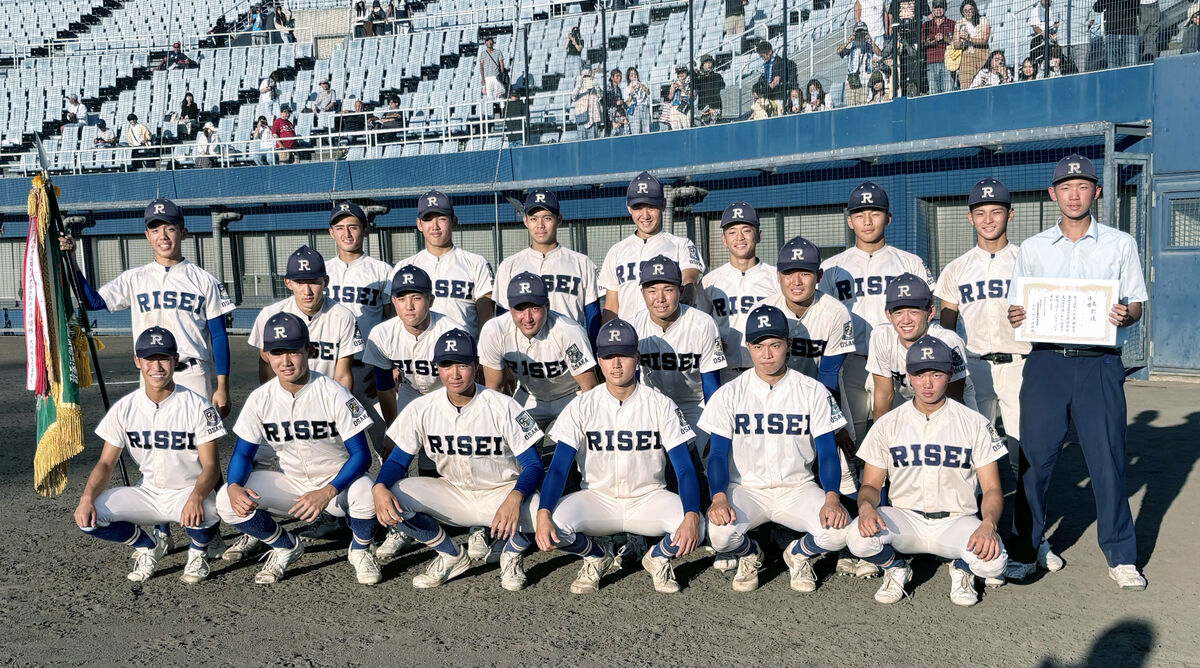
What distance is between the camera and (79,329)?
7488 mm

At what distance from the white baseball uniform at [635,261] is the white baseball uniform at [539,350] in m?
0.78

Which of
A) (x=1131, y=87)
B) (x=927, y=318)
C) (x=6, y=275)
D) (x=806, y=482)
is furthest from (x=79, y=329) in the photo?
(x=6, y=275)

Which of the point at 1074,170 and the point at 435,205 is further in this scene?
the point at 435,205

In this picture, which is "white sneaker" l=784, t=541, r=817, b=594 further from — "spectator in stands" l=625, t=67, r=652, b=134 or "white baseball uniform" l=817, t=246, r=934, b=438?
"spectator in stands" l=625, t=67, r=652, b=134

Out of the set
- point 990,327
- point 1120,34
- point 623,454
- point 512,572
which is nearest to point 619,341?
point 623,454

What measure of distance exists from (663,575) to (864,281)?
2640mm

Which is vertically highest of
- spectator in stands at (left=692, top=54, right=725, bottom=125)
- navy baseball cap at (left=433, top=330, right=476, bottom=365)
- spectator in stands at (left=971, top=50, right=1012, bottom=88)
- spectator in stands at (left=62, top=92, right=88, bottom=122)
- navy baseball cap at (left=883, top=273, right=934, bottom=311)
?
spectator in stands at (left=62, top=92, right=88, bottom=122)

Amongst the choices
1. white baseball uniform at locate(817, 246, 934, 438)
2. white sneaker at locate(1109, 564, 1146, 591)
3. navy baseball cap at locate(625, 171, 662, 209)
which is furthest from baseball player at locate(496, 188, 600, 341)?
white sneaker at locate(1109, 564, 1146, 591)

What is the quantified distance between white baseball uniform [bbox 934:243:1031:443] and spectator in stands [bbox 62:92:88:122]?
26311 millimetres

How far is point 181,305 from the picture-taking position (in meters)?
7.12

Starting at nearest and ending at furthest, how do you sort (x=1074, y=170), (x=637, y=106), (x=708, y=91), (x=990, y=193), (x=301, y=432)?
1. (x=1074, y=170)
2. (x=301, y=432)
3. (x=990, y=193)
4. (x=708, y=91)
5. (x=637, y=106)

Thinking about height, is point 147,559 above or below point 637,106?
below

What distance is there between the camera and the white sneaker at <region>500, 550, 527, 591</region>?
5688mm

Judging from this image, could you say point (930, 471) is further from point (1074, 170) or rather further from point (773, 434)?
point (1074, 170)
